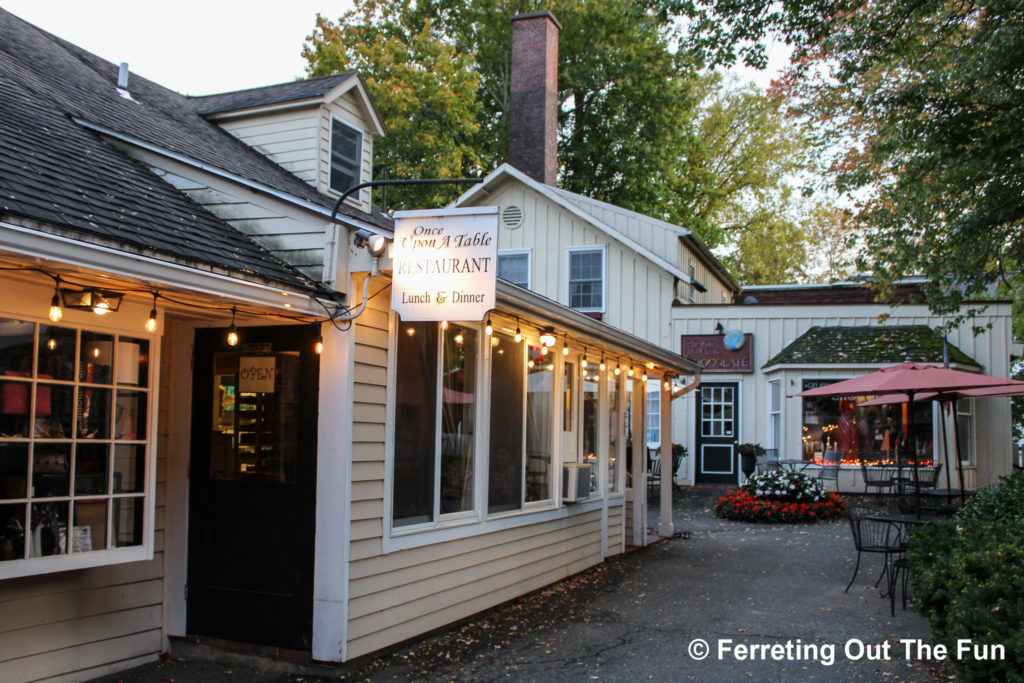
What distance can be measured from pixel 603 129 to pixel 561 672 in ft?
79.9

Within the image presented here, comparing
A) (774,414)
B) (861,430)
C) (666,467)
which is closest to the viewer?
(666,467)

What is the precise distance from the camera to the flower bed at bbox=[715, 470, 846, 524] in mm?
15070

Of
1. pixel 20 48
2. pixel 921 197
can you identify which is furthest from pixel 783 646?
pixel 20 48

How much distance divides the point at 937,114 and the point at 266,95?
8104mm

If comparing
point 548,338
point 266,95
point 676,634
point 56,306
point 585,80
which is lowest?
point 676,634

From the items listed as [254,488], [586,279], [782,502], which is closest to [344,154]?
[254,488]

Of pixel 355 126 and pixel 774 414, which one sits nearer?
pixel 355 126

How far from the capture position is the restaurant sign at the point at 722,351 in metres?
19.4

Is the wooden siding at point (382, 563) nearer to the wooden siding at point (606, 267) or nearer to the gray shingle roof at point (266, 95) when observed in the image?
the gray shingle roof at point (266, 95)

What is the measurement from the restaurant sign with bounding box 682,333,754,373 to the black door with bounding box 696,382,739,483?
45cm

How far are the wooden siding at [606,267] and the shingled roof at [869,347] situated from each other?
9.16ft

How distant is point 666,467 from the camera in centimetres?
1373

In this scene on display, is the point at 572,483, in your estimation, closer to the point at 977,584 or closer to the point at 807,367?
the point at 977,584

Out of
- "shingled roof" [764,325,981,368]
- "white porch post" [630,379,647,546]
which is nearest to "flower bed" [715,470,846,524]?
"shingled roof" [764,325,981,368]
